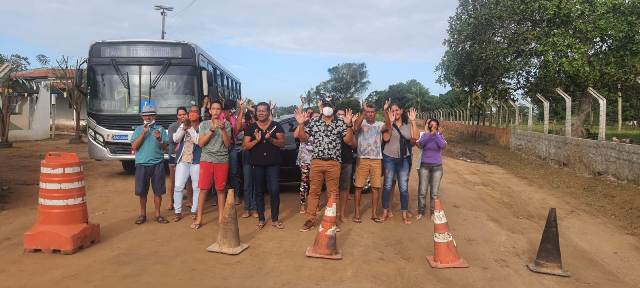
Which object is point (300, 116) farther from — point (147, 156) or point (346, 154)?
point (147, 156)

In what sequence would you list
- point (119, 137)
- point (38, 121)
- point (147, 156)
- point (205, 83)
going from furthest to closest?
point (38, 121) < point (205, 83) < point (119, 137) < point (147, 156)

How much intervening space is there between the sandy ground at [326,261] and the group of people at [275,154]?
Result: 377 mm

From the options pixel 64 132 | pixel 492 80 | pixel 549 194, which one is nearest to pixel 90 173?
pixel 549 194

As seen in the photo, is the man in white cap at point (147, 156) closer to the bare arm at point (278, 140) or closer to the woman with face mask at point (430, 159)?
the bare arm at point (278, 140)

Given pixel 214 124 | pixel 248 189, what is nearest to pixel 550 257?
pixel 248 189

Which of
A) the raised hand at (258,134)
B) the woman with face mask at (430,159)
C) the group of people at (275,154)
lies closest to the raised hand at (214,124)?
the group of people at (275,154)

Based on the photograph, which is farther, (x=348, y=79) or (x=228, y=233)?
(x=348, y=79)

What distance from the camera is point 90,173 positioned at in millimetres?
12703

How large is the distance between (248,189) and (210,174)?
2.84ft

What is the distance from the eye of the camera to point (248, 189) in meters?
7.61

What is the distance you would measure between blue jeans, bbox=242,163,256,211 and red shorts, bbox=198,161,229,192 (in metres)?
0.49

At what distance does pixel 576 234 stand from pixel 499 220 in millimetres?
1076

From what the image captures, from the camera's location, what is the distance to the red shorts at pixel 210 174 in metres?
6.85

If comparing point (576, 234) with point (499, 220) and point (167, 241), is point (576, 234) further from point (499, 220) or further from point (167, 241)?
point (167, 241)
